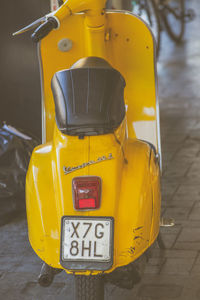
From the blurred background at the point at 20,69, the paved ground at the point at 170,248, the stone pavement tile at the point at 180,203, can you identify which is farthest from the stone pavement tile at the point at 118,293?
the blurred background at the point at 20,69

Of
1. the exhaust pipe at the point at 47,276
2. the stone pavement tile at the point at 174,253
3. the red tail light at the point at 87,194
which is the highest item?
the red tail light at the point at 87,194

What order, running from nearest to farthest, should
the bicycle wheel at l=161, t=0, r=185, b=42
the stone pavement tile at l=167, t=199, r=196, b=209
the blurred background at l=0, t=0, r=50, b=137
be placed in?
the stone pavement tile at l=167, t=199, r=196, b=209 < the blurred background at l=0, t=0, r=50, b=137 < the bicycle wheel at l=161, t=0, r=185, b=42

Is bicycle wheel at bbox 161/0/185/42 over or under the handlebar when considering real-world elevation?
under

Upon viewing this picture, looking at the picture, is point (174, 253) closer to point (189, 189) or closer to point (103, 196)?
point (189, 189)

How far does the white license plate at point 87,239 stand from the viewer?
218 centimetres

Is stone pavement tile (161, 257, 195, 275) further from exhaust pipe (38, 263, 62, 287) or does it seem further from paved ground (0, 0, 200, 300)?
exhaust pipe (38, 263, 62, 287)

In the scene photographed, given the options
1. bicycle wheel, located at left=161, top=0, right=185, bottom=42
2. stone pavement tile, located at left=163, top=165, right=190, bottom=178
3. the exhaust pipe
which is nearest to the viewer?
the exhaust pipe

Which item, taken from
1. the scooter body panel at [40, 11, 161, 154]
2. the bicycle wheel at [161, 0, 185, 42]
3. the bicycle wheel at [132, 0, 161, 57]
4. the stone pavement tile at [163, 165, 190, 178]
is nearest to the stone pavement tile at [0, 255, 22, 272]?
the scooter body panel at [40, 11, 161, 154]

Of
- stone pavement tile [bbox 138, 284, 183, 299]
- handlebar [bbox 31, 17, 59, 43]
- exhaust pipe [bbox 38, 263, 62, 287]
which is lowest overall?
stone pavement tile [bbox 138, 284, 183, 299]

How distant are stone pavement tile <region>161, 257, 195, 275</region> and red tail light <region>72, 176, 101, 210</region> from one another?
900 millimetres

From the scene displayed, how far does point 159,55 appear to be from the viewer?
8.16 meters

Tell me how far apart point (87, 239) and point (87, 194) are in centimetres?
17

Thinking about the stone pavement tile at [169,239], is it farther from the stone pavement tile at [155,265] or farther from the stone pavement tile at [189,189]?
the stone pavement tile at [189,189]

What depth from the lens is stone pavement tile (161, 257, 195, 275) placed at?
2935mm
